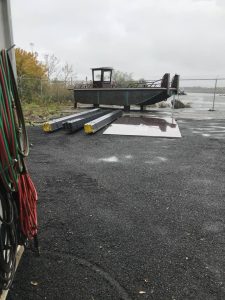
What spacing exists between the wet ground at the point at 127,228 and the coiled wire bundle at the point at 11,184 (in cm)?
35

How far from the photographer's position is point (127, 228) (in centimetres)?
356

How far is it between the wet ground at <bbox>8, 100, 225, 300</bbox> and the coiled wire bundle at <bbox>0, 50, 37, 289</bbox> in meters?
0.35

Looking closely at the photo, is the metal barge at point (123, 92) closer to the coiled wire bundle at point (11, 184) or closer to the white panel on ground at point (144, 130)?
the white panel on ground at point (144, 130)

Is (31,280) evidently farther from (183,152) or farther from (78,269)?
(183,152)

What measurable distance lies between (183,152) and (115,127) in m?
4.02

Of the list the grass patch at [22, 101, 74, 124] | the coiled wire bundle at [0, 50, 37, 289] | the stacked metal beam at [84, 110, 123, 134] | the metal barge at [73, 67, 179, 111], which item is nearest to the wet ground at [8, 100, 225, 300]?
the coiled wire bundle at [0, 50, 37, 289]

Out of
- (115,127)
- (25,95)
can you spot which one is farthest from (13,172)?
(25,95)

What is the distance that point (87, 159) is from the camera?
6.68 m

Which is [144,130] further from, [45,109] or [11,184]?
[45,109]

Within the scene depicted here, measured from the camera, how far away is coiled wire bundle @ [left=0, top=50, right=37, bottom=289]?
226 cm

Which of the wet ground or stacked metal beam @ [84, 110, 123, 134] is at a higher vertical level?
stacked metal beam @ [84, 110, 123, 134]

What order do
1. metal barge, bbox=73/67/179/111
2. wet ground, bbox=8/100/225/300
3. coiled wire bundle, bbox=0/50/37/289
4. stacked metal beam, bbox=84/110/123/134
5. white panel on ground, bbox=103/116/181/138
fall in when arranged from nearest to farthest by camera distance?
coiled wire bundle, bbox=0/50/37/289 < wet ground, bbox=8/100/225/300 < stacked metal beam, bbox=84/110/123/134 < white panel on ground, bbox=103/116/181/138 < metal barge, bbox=73/67/179/111

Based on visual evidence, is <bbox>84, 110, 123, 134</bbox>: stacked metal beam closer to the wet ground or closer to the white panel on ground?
the white panel on ground

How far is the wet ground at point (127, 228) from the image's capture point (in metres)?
2.59
